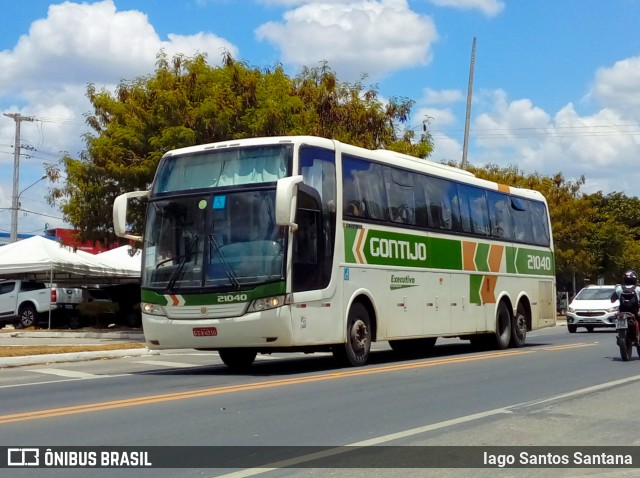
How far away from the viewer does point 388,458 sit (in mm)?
7754

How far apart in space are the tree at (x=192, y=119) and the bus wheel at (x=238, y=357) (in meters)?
10.3

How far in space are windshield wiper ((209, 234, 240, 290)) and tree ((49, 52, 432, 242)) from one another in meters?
11.7

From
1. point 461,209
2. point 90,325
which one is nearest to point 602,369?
point 461,209

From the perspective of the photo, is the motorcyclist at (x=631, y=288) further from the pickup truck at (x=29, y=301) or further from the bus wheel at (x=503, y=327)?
the pickup truck at (x=29, y=301)

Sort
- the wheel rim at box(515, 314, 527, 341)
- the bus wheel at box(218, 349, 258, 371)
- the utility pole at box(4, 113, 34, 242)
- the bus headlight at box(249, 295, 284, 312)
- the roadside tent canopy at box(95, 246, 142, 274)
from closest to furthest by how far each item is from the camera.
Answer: the bus headlight at box(249, 295, 284, 312) < the bus wheel at box(218, 349, 258, 371) < the wheel rim at box(515, 314, 527, 341) < the roadside tent canopy at box(95, 246, 142, 274) < the utility pole at box(4, 113, 34, 242)

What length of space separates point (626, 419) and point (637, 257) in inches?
2341

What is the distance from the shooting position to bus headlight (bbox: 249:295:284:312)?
13961 mm

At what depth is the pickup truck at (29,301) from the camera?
111 feet

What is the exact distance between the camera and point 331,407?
10.6 meters

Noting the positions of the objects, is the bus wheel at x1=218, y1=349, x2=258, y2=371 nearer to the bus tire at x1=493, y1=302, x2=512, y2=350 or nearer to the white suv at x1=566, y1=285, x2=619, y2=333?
the bus tire at x1=493, y1=302, x2=512, y2=350

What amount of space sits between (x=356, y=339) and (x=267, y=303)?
2424mm

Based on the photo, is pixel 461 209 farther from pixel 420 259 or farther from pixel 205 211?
pixel 205 211

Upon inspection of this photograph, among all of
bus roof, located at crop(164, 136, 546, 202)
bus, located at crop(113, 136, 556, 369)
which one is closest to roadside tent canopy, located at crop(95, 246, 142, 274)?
bus roof, located at crop(164, 136, 546, 202)

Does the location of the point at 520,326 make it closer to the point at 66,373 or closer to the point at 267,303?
the point at 267,303
